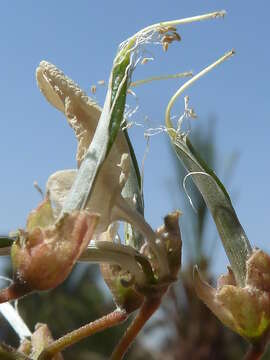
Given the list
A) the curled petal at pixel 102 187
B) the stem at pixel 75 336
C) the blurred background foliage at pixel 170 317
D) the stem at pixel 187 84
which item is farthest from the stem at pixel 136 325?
the blurred background foliage at pixel 170 317

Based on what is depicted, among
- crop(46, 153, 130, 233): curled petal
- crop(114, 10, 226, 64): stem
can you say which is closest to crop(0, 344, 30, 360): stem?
crop(46, 153, 130, 233): curled petal

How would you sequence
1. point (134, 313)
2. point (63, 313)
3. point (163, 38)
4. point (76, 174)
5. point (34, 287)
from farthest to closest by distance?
point (63, 313) < point (163, 38) < point (134, 313) < point (76, 174) < point (34, 287)

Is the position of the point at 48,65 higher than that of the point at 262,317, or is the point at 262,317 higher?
the point at 48,65

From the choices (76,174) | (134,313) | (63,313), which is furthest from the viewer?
(63,313)

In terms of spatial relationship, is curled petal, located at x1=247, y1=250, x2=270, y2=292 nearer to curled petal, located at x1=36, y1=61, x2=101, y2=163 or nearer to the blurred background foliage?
curled petal, located at x1=36, y1=61, x2=101, y2=163

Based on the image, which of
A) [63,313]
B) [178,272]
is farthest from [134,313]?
[63,313]

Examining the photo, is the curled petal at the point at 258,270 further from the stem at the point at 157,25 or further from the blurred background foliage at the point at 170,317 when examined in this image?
the blurred background foliage at the point at 170,317

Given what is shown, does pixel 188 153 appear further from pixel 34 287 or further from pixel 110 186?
pixel 34 287

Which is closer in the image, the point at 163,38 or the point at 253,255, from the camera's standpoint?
the point at 253,255
